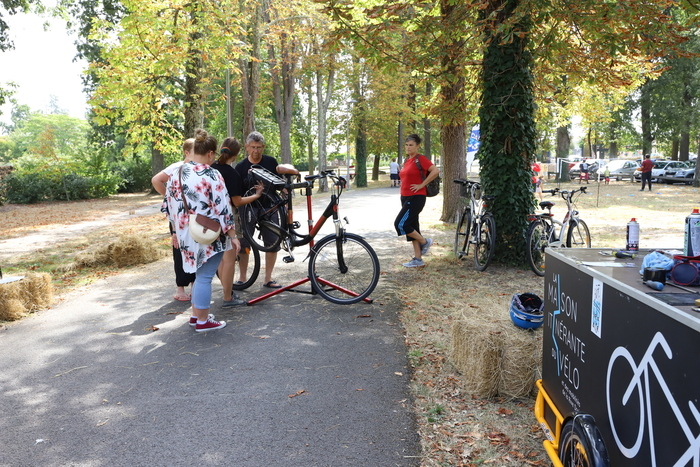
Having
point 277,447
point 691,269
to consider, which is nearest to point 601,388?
point 691,269

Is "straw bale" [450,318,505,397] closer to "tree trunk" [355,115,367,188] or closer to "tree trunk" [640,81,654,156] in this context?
"tree trunk" [355,115,367,188]

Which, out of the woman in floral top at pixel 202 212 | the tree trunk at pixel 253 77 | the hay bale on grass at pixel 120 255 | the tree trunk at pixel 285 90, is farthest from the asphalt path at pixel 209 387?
the tree trunk at pixel 285 90

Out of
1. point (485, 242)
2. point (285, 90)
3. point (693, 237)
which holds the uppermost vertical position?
point (285, 90)

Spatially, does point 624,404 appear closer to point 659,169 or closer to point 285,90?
point 285,90

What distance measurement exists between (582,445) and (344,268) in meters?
4.33

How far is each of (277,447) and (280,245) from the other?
3.78 metres

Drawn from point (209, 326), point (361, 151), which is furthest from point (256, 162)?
point (361, 151)

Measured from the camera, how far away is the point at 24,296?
22.3ft

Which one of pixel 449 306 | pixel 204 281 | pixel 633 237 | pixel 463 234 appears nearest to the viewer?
pixel 633 237

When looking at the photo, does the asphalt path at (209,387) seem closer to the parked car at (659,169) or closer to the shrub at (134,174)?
the shrub at (134,174)

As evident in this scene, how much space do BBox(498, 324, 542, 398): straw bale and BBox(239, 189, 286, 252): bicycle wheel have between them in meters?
3.52

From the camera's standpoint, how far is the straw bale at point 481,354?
4.09 meters

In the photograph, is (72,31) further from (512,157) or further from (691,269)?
(691,269)

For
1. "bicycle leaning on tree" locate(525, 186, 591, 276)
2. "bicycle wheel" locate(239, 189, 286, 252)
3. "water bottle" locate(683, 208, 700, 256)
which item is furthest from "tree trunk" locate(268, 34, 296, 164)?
"water bottle" locate(683, 208, 700, 256)
